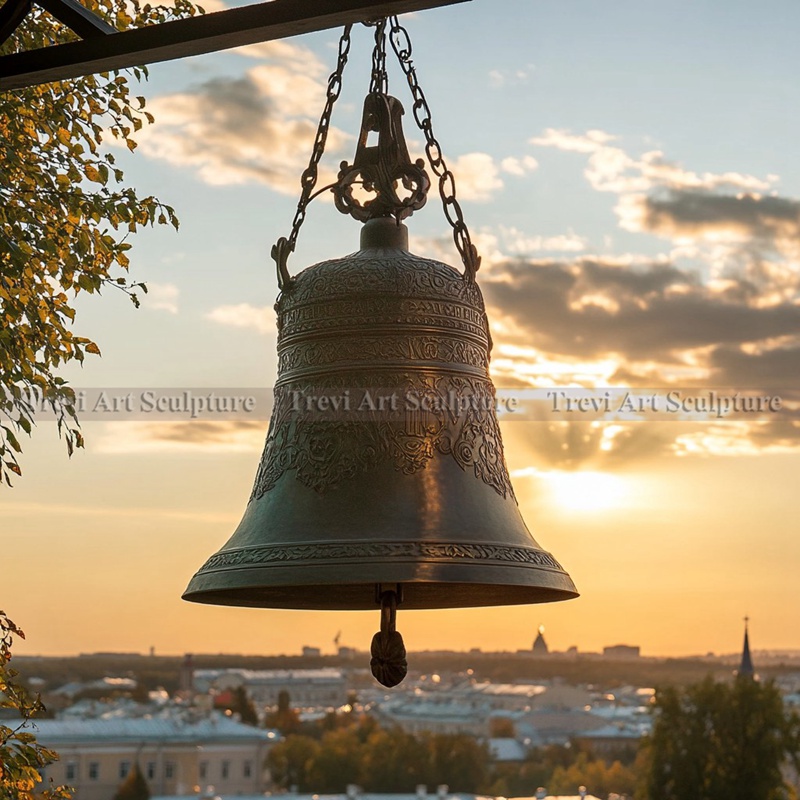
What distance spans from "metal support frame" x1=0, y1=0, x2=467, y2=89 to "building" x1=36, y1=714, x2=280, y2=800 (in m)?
44.0

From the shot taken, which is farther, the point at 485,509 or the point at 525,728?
the point at 525,728

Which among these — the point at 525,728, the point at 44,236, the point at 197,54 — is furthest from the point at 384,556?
the point at 525,728

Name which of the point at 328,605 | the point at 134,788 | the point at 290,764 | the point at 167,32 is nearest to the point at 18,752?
the point at 328,605

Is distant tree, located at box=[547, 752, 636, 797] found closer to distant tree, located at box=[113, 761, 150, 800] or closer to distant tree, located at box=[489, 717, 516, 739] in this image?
distant tree, located at box=[489, 717, 516, 739]

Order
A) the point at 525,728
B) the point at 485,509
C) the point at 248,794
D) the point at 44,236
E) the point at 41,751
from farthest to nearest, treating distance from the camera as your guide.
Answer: the point at 525,728, the point at 248,794, the point at 44,236, the point at 41,751, the point at 485,509

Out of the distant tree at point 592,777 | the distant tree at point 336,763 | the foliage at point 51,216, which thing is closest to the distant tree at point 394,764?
the distant tree at point 336,763

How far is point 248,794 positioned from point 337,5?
53.0 m

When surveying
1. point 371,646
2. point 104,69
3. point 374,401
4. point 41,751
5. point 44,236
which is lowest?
point 41,751

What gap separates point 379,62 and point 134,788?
47092mm

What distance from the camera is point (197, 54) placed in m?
2.89

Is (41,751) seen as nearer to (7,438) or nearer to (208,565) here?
(7,438)

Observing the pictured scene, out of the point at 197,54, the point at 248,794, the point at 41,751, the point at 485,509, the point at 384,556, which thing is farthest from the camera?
the point at 248,794

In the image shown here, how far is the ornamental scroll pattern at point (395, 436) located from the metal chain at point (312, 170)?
340 millimetres

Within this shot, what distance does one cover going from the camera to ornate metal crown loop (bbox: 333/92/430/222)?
12.1 ft
